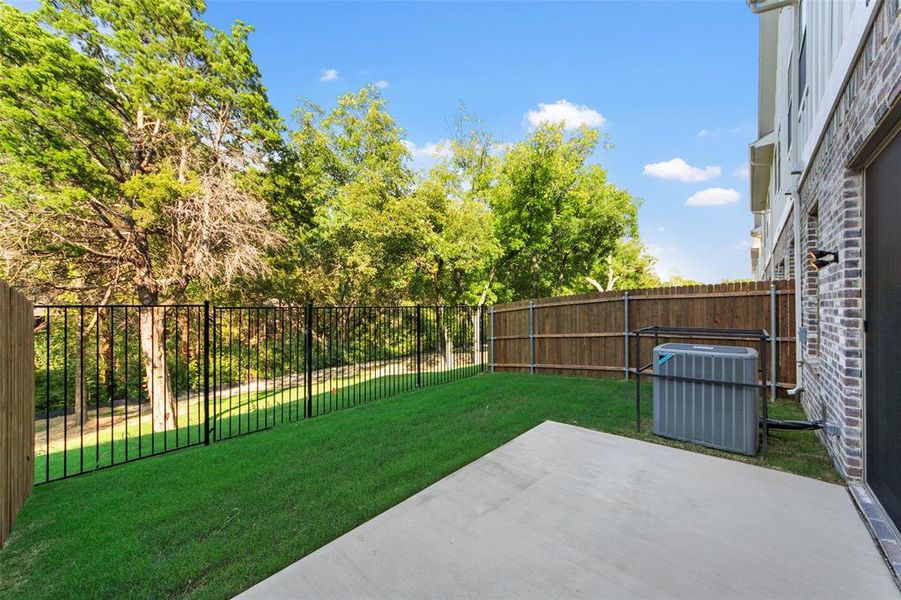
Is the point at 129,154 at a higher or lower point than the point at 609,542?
higher

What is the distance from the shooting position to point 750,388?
11.2 feet

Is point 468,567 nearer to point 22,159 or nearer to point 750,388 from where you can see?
point 750,388

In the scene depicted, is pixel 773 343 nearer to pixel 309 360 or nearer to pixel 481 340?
pixel 481 340

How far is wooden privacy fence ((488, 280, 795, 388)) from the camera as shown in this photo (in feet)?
18.7

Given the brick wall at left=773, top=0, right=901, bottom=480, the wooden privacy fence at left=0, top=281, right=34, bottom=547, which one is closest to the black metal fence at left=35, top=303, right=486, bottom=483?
the wooden privacy fence at left=0, top=281, right=34, bottom=547

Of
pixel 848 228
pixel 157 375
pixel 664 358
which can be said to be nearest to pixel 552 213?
pixel 664 358

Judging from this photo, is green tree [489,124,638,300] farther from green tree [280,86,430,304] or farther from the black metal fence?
the black metal fence

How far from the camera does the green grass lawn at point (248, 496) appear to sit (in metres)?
2.12

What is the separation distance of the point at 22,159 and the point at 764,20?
15591 mm

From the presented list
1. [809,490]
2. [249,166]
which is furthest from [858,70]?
[249,166]

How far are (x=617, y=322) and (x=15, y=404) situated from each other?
8101mm

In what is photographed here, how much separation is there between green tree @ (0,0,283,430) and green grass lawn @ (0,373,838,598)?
4.53 metres

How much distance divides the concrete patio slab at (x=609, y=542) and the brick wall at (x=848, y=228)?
2.07ft

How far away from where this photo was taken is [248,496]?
300 cm
